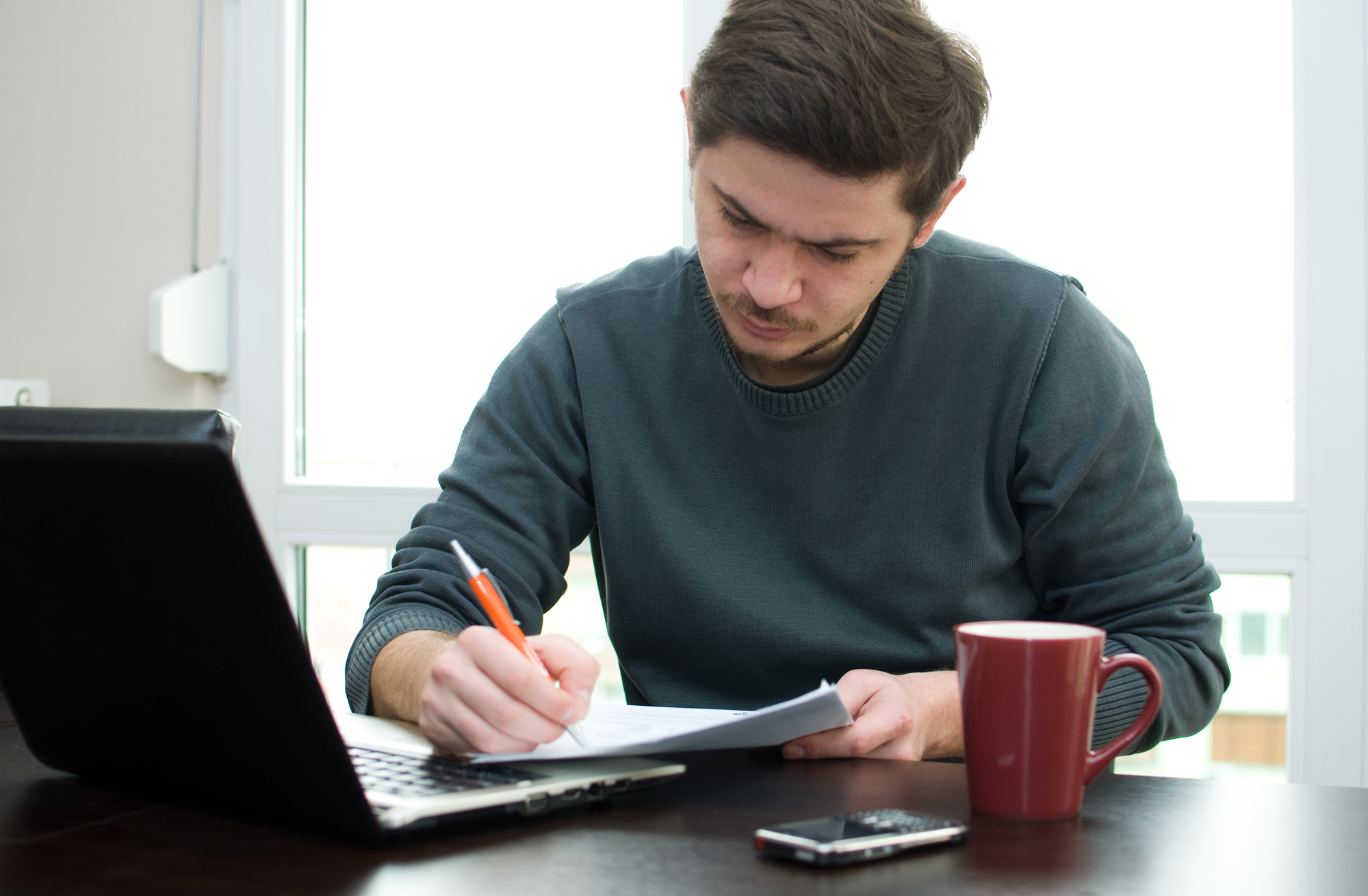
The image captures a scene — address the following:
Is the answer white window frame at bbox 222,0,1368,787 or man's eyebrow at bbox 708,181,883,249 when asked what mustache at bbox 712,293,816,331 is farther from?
white window frame at bbox 222,0,1368,787

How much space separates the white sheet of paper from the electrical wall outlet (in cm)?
174

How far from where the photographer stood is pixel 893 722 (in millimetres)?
861

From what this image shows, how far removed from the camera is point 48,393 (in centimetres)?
227

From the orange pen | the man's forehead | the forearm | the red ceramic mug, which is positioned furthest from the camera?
the man's forehead

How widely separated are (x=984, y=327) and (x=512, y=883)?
825 mm

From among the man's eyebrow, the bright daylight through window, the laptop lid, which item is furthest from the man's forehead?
the bright daylight through window

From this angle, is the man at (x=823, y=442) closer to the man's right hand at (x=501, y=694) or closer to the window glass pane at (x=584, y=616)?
the man's right hand at (x=501, y=694)

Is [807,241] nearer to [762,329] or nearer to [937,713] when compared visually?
[762,329]

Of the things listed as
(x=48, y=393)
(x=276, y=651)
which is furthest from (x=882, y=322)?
(x=48, y=393)

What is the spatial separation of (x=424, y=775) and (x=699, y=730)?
0.53 feet

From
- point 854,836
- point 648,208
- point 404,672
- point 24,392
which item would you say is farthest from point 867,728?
point 24,392

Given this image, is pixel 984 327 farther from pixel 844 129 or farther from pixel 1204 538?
pixel 1204 538

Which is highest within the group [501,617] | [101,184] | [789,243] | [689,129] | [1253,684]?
[101,184]

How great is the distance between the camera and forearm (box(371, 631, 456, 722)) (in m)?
0.92
